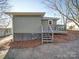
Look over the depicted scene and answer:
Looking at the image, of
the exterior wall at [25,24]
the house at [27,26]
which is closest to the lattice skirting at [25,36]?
the house at [27,26]

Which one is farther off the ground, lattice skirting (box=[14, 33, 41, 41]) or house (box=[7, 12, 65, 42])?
house (box=[7, 12, 65, 42])

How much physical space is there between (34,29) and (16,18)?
2.74 metres

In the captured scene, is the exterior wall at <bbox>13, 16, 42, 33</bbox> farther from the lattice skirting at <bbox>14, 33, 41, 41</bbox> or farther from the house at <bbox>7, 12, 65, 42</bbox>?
the lattice skirting at <bbox>14, 33, 41, 41</bbox>

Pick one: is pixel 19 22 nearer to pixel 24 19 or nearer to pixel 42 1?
pixel 24 19

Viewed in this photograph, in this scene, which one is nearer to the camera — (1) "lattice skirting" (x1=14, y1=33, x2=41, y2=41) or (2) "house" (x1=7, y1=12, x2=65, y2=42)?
(2) "house" (x1=7, y1=12, x2=65, y2=42)

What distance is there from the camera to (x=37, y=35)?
61.7 feet

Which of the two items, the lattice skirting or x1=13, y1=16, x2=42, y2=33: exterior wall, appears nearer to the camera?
x1=13, y1=16, x2=42, y2=33: exterior wall

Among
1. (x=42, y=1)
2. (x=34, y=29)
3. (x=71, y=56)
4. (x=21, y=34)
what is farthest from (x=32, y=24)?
(x=71, y=56)

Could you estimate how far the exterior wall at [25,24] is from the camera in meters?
18.2

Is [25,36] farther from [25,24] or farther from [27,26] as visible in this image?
[25,24]

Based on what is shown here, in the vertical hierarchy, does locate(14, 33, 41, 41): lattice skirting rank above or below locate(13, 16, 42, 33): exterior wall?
below

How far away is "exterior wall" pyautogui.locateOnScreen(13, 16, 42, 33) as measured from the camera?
1817 cm

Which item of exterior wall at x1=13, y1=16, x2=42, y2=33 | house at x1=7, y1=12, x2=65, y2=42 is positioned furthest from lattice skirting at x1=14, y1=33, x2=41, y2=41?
exterior wall at x1=13, y1=16, x2=42, y2=33

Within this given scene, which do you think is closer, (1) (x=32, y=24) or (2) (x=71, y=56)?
(2) (x=71, y=56)
